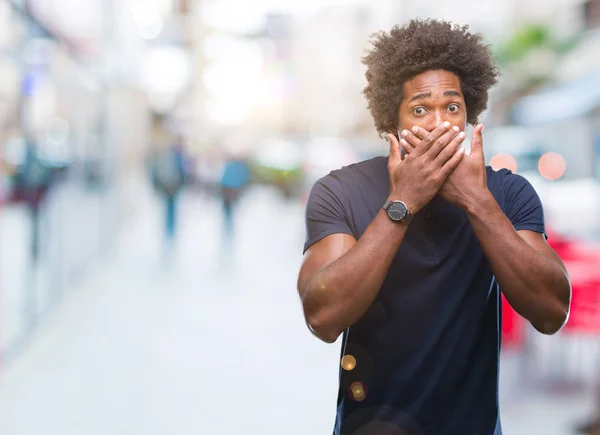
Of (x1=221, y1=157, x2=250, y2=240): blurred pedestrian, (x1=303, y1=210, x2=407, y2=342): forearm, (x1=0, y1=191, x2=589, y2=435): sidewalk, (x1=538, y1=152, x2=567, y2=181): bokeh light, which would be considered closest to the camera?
(x1=303, y1=210, x2=407, y2=342): forearm

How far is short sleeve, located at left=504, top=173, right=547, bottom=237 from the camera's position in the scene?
2088 mm

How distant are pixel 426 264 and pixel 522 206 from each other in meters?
0.27

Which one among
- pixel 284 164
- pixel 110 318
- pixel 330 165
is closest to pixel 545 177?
pixel 110 318

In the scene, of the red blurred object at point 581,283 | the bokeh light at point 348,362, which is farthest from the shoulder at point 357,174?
the red blurred object at point 581,283

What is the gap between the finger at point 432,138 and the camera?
1.96 metres

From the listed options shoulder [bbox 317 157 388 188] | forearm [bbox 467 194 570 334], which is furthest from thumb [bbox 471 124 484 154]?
shoulder [bbox 317 157 388 188]

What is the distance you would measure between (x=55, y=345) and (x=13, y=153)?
1808 mm

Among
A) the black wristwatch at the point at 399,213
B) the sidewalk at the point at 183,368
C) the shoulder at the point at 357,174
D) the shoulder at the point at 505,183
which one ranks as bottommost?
the sidewalk at the point at 183,368

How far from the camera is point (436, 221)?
6.96ft

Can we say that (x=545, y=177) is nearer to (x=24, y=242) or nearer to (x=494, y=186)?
(x=24, y=242)

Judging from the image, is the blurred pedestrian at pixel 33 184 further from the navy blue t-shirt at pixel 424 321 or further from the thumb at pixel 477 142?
the thumb at pixel 477 142

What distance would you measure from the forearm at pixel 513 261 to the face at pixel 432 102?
22 cm

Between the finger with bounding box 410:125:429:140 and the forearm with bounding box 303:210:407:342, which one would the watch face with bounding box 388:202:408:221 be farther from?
the finger with bounding box 410:125:429:140

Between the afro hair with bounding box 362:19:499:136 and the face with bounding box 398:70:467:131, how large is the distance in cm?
3
